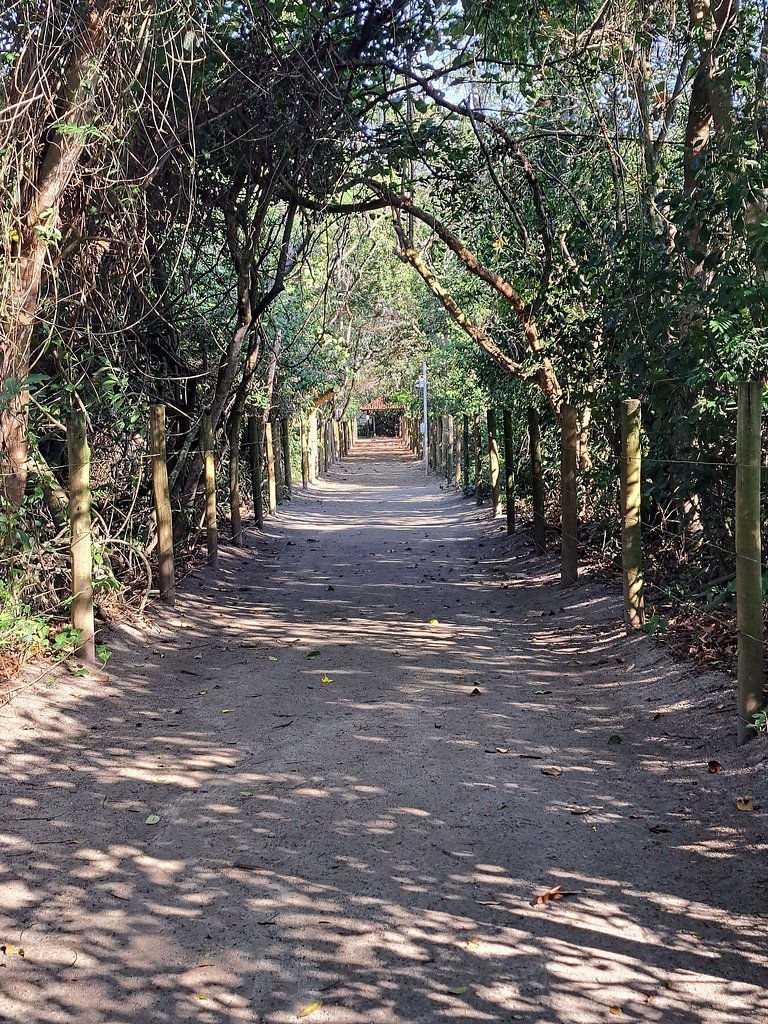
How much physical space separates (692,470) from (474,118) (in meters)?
4.85

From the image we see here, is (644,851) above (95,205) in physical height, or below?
below

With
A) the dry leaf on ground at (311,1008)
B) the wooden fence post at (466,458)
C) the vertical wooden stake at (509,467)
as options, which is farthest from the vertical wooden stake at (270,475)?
the dry leaf on ground at (311,1008)

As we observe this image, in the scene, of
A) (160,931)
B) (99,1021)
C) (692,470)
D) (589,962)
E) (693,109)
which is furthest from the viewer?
(693,109)

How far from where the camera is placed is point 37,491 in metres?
7.22

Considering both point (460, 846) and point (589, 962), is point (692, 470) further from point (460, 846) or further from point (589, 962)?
point (589, 962)

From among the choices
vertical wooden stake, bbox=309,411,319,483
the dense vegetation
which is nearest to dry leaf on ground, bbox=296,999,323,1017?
the dense vegetation

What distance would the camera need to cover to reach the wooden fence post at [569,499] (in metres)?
10.2

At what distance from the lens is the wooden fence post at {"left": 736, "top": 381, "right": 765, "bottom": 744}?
17.1 feet

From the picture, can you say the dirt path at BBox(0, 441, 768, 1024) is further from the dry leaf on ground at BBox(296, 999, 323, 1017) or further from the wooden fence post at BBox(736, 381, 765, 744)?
the wooden fence post at BBox(736, 381, 765, 744)

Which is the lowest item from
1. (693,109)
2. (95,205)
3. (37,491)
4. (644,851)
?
(644,851)

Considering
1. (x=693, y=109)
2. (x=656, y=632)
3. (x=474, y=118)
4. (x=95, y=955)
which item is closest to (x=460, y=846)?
(x=95, y=955)

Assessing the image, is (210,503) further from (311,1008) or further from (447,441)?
(447,441)

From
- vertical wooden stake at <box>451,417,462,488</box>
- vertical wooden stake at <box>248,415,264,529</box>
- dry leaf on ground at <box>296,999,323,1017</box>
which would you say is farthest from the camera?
vertical wooden stake at <box>451,417,462,488</box>

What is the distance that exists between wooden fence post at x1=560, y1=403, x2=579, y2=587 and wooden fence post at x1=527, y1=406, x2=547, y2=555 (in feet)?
5.68
